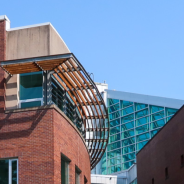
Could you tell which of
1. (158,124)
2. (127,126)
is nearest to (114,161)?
(127,126)

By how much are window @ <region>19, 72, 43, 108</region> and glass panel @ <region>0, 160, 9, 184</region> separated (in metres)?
2.64

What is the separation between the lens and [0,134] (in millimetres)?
22406

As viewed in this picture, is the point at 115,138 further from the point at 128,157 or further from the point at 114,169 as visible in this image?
the point at 114,169

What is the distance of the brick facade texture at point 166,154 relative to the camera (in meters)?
36.0

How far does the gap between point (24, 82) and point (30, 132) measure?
2.79 metres

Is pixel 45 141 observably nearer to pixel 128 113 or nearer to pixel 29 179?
pixel 29 179

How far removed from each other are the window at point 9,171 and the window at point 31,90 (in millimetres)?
2619

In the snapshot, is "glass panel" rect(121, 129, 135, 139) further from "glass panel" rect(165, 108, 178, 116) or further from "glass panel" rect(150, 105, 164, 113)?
A: "glass panel" rect(165, 108, 178, 116)

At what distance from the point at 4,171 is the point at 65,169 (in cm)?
330

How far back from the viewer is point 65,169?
2434 cm

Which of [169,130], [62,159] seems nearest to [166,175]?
[169,130]

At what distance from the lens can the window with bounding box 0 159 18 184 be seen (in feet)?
71.3

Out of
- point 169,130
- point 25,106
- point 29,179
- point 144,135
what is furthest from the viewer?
point 144,135

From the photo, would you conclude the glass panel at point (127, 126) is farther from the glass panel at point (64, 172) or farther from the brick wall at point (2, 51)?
the brick wall at point (2, 51)
